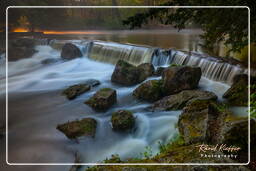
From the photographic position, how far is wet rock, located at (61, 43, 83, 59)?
778 centimetres

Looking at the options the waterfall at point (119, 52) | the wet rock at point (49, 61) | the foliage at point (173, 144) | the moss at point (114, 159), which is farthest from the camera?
the waterfall at point (119, 52)

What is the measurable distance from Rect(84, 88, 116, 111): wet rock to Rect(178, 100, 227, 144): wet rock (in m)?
1.94

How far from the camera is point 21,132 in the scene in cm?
416

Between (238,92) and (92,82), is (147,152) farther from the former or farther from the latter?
(92,82)

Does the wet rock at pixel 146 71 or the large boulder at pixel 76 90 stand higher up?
the wet rock at pixel 146 71

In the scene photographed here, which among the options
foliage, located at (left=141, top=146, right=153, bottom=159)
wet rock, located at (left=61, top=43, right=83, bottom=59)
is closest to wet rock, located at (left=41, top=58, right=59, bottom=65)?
wet rock, located at (left=61, top=43, right=83, bottom=59)

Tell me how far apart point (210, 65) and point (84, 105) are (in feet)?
12.2

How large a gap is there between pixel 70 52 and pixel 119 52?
182cm

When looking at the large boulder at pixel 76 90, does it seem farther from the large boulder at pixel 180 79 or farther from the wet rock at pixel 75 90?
the large boulder at pixel 180 79

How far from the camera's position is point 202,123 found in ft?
9.65

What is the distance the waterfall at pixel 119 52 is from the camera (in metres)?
8.19

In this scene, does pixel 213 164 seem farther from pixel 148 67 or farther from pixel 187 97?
pixel 148 67

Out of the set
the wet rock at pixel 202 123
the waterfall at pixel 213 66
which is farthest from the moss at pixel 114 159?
the waterfall at pixel 213 66

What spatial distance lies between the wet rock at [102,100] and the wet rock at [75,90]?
283 millimetres
